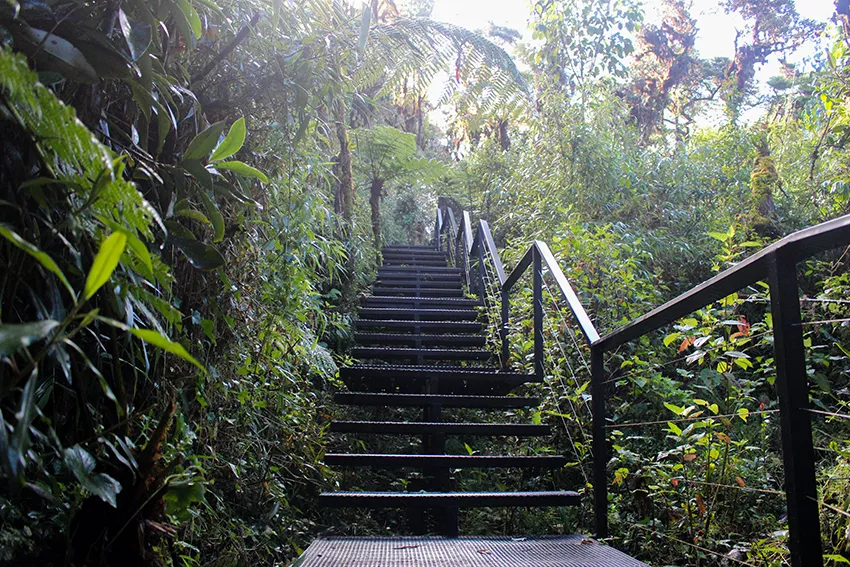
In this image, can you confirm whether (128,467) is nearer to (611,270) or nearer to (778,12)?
(611,270)

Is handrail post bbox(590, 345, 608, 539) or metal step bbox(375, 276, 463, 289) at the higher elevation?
metal step bbox(375, 276, 463, 289)

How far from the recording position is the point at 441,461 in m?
2.79

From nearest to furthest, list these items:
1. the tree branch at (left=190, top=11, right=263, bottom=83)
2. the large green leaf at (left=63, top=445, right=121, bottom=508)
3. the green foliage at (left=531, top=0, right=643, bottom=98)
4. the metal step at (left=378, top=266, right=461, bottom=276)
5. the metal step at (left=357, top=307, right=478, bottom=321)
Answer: the large green leaf at (left=63, top=445, right=121, bottom=508), the tree branch at (left=190, top=11, right=263, bottom=83), the metal step at (left=357, top=307, right=478, bottom=321), the green foliage at (left=531, top=0, right=643, bottom=98), the metal step at (left=378, top=266, right=461, bottom=276)

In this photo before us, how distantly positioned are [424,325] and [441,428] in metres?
2.05

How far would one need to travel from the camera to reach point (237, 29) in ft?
5.98

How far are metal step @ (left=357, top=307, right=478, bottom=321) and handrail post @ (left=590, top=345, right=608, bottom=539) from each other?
2.87 meters

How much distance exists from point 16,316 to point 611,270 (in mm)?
3333

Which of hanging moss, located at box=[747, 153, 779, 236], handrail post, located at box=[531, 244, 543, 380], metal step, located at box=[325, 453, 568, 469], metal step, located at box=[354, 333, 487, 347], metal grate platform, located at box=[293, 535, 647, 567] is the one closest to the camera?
metal grate platform, located at box=[293, 535, 647, 567]

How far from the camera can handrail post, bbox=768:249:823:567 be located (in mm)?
1168

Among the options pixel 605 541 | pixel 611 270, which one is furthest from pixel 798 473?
pixel 611 270

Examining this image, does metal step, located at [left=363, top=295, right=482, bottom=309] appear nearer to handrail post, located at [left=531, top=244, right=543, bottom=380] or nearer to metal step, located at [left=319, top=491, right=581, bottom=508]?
Result: handrail post, located at [left=531, top=244, right=543, bottom=380]

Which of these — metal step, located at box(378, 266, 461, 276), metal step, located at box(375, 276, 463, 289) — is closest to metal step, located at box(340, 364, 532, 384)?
metal step, located at box(375, 276, 463, 289)

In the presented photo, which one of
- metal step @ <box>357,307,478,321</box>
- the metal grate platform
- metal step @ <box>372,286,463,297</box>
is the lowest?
the metal grate platform

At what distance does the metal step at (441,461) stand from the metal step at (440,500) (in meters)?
0.28
